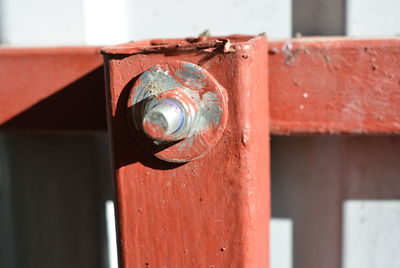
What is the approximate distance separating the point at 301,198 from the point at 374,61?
263 millimetres

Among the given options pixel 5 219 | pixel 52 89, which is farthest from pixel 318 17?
pixel 5 219

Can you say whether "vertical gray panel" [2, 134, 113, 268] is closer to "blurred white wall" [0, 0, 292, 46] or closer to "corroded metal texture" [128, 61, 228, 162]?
"blurred white wall" [0, 0, 292, 46]

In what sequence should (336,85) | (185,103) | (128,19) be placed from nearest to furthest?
(185,103)
(336,85)
(128,19)

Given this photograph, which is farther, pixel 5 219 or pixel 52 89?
pixel 5 219

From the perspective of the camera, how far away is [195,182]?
0.51 m

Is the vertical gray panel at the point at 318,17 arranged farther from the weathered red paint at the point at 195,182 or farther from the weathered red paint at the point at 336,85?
the weathered red paint at the point at 195,182

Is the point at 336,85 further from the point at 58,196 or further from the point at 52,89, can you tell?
the point at 58,196

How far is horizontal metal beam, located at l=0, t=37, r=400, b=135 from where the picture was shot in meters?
0.65

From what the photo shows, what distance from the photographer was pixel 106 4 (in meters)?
0.81

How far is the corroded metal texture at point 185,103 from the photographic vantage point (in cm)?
48

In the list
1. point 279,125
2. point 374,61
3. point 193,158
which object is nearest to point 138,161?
point 193,158

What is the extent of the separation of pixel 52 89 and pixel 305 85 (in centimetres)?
37

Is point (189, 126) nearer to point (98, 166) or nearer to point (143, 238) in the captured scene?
point (143, 238)

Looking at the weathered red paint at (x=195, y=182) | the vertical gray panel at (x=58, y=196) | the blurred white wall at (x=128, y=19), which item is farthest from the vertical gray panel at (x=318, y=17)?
the vertical gray panel at (x=58, y=196)
